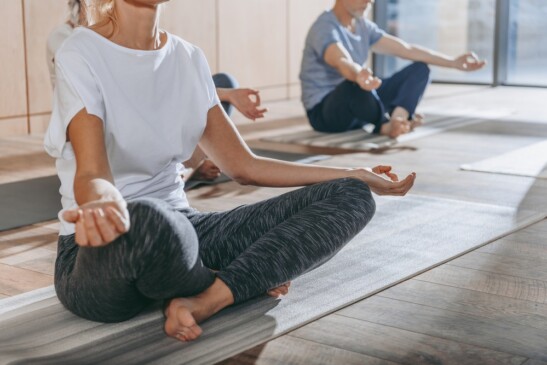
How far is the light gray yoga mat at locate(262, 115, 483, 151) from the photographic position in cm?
428

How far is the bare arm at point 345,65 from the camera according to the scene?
3.96 meters

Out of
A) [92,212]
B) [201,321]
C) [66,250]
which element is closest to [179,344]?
[201,321]

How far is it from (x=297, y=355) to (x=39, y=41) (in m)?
3.54

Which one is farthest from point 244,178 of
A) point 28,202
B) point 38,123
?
point 38,123

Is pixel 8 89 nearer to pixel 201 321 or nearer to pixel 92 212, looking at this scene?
pixel 201 321

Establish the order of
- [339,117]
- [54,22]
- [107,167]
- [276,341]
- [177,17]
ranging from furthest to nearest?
[177,17]
[54,22]
[339,117]
[276,341]
[107,167]

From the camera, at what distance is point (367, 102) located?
175 inches

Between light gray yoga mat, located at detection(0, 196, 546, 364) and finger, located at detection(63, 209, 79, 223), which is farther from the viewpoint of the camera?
light gray yoga mat, located at detection(0, 196, 546, 364)

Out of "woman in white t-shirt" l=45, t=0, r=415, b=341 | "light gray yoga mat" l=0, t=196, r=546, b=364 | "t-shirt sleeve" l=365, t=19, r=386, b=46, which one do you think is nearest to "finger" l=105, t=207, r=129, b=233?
"woman in white t-shirt" l=45, t=0, r=415, b=341

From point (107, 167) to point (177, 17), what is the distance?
414cm

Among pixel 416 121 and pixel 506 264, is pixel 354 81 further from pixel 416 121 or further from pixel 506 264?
pixel 506 264

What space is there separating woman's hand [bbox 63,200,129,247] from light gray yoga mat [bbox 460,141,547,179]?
2465 millimetres

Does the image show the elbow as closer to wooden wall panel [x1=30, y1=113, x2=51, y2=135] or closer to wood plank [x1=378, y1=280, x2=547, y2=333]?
wood plank [x1=378, y1=280, x2=547, y2=333]

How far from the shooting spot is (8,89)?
474 cm
